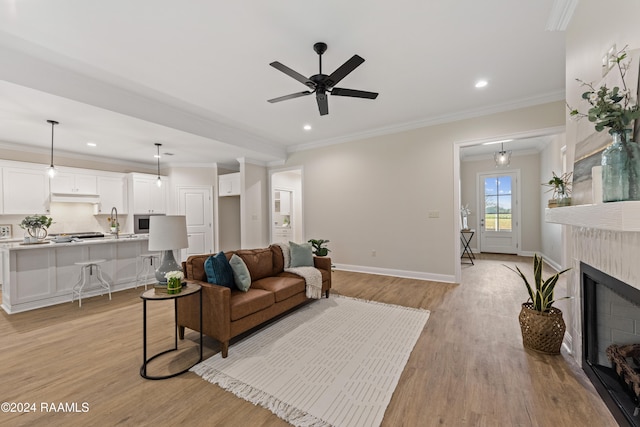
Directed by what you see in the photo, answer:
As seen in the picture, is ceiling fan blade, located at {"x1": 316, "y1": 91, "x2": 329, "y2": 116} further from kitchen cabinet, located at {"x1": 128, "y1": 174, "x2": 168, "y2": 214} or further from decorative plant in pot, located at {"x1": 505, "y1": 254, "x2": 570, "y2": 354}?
kitchen cabinet, located at {"x1": 128, "y1": 174, "x2": 168, "y2": 214}

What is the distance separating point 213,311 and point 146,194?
17.2ft

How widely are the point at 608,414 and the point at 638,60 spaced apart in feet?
6.66

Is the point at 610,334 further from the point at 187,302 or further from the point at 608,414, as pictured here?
the point at 187,302

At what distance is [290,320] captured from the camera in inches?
122

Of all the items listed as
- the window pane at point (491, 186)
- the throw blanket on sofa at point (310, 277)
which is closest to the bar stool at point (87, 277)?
the throw blanket on sofa at point (310, 277)

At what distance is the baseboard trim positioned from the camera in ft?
15.2

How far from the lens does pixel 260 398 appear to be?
71.4 inches

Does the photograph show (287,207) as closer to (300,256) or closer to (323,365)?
(300,256)

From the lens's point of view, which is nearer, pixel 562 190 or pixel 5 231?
pixel 562 190

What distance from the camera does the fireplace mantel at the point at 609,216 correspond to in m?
1.08

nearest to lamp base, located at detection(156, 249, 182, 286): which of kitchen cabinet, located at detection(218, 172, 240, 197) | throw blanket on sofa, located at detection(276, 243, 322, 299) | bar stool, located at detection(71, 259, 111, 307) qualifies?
throw blanket on sofa, located at detection(276, 243, 322, 299)

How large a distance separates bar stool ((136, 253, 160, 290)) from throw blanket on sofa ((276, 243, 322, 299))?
275 cm

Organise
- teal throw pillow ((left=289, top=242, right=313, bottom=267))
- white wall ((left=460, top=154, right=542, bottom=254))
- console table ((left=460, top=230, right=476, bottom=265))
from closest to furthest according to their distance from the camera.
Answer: teal throw pillow ((left=289, top=242, right=313, bottom=267)) → console table ((left=460, top=230, right=476, bottom=265)) → white wall ((left=460, top=154, right=542, bottom=254))

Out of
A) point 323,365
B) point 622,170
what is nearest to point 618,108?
point 622,170
